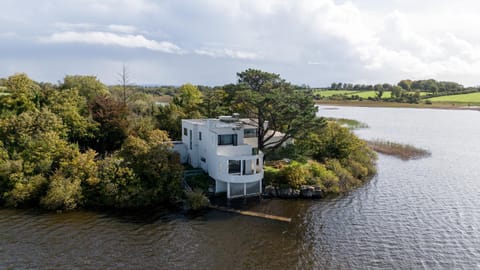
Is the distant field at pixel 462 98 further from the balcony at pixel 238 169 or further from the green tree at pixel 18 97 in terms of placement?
the green tree at pixel 18 97

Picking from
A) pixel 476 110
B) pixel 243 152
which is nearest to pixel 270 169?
pixel 243 152

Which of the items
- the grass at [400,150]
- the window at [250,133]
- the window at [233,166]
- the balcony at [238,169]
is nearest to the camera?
the balcony at [238,169]

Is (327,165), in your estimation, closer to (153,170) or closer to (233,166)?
(233,166)

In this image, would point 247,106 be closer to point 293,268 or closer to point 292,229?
point 292,229

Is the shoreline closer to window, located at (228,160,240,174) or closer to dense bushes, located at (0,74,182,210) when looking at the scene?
window, located at (228,160,240,174)

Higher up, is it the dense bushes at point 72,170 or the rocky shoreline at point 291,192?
the dense bushes at point 72,170

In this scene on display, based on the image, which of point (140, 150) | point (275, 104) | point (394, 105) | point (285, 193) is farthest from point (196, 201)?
point (394, 105)

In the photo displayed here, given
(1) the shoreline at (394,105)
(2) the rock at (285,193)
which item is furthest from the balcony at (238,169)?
(1) the shoreline at (394,105)

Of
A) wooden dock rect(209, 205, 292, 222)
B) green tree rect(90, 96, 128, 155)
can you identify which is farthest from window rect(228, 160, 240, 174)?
green tree rect(90, 96, 128, 155)
